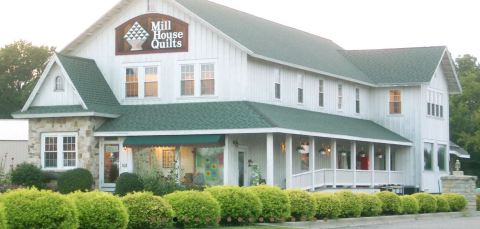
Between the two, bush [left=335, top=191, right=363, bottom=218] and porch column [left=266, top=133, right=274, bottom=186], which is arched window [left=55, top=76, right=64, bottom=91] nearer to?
porch column [left=266, top=133, right=274, bottom=186]

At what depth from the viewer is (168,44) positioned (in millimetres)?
44500

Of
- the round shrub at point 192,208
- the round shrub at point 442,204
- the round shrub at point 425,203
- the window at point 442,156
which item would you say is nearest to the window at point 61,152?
the round shrub at point 425,203

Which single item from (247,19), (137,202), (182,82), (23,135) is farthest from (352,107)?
(137,202)

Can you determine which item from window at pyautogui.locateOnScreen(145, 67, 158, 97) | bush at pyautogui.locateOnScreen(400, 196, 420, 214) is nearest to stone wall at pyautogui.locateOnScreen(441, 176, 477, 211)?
bush at pyautogui.locateOnScreen(400, 196, 420, 214)

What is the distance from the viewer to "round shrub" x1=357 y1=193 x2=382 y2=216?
116 feet

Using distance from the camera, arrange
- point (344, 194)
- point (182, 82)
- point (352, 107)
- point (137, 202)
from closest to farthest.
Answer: point (137, 202) → point (344, 194) → point (182, 82) → point (352, 107)

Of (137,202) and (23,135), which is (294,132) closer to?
(137,202)

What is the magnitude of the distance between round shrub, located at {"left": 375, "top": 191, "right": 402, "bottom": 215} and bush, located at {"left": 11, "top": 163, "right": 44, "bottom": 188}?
50.5ft

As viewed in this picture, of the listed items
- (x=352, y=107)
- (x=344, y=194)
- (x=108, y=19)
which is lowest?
(x=344, y=194)

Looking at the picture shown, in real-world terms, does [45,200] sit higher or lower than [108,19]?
lower

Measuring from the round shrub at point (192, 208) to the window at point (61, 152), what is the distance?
17603 millimetres

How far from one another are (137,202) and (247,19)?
90.1 ft

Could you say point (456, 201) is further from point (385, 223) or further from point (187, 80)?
point (187, 80)

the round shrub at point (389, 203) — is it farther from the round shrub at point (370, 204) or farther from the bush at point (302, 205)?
the bush at point (302, 205)
